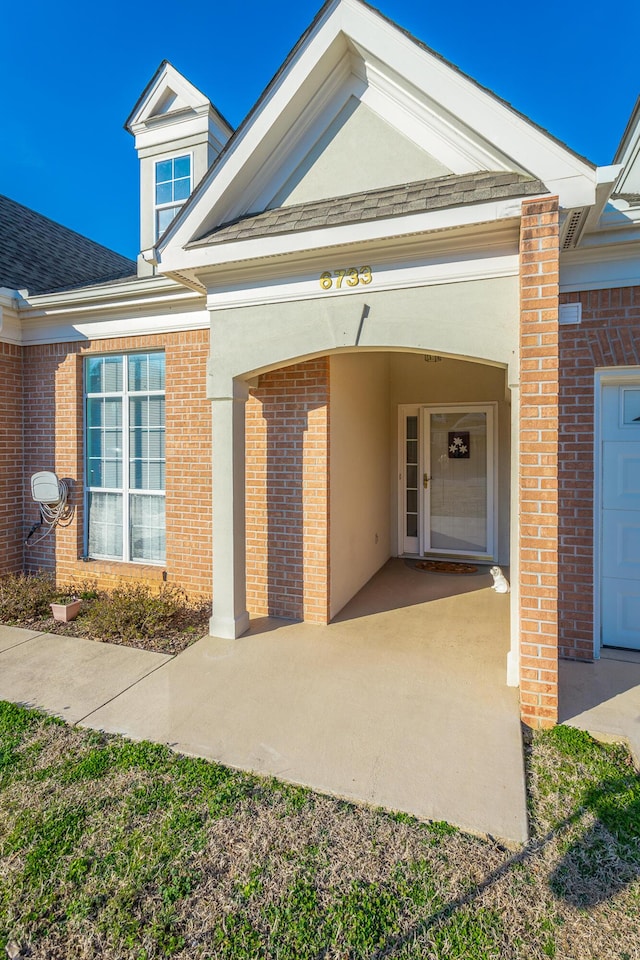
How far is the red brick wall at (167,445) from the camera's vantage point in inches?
245

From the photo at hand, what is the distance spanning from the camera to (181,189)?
293 inches

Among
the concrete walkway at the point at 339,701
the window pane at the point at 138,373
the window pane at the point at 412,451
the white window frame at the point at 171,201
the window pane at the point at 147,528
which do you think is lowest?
the concrete walkway at the point at 339,701

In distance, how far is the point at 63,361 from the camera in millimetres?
7133

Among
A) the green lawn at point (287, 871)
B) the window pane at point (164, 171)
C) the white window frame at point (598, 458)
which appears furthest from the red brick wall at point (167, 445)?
the white window frame at point (598, 458)

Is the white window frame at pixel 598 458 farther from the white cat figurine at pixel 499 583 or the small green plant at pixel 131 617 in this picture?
the small green plant at pixel 131 617

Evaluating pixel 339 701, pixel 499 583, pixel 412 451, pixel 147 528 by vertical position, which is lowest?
pixel 339 701

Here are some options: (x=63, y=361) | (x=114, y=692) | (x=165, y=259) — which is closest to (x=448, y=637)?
(x=114, y=692)

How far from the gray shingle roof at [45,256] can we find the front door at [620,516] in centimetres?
841

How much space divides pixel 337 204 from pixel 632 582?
471 cm

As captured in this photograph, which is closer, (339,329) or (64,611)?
(339,329)

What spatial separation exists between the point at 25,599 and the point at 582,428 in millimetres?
6820

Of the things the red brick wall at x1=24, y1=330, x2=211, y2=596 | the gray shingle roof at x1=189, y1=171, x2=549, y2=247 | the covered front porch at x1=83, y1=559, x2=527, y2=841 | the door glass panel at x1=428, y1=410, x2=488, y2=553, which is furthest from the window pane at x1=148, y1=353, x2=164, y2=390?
the door glass panel at x1=428, y1=410, x2=488, y2=553

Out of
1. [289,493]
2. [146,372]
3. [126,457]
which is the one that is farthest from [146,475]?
[289,493]

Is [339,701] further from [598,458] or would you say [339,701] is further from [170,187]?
[170,187]
